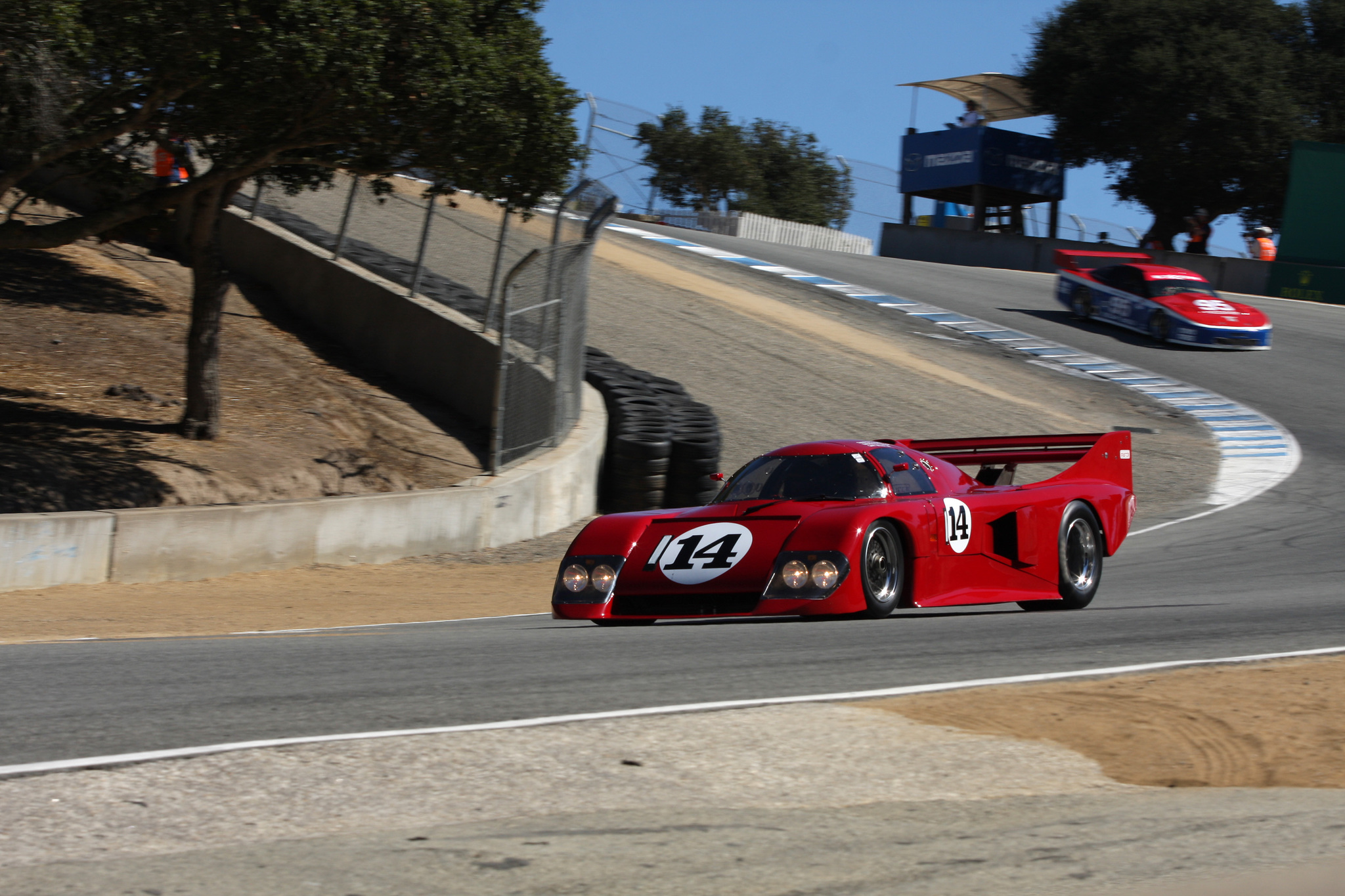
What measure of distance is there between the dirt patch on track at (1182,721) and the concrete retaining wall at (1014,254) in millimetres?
31621

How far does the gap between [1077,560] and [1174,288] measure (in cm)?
1915

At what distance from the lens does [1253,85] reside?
43906 mm

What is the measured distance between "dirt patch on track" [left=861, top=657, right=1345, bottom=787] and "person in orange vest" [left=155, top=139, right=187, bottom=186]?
10.0m

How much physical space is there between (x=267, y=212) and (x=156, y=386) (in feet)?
21.5

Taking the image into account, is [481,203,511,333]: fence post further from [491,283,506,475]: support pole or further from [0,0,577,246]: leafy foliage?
[491,283,506,475]: support pole

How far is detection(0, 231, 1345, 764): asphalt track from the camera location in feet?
14.4

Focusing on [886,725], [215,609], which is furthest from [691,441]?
[886,725]

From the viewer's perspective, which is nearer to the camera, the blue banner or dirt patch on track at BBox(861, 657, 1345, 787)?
dirt patch on track at BBox(861, 657, 1345, 787)

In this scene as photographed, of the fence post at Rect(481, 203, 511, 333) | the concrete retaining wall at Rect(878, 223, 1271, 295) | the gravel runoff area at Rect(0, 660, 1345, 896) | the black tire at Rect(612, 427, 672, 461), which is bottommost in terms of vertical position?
the black tire at Rect(612, 427, 672, 461)

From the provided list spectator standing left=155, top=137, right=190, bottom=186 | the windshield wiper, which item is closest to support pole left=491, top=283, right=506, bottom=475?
spectator standing left=155, top=137, right=190, bottom=186

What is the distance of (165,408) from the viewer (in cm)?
1395

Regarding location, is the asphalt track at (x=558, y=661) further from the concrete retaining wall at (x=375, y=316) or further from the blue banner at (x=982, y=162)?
the blue banner at (x=982, y=162)

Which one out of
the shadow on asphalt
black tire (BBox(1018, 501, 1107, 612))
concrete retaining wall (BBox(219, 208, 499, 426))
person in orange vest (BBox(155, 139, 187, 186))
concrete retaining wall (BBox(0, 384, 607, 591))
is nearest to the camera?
black tire (BBox(1018, 501, 1107, 612))

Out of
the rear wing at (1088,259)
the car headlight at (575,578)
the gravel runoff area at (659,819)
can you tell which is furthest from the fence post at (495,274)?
the rear wing at (1088,259)
